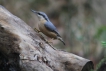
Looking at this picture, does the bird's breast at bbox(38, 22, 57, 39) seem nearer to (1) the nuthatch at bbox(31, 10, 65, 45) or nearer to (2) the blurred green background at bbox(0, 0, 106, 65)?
(1) the nuthatch at bbox(31, 10, 65, 45)

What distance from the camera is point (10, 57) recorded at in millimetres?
3959

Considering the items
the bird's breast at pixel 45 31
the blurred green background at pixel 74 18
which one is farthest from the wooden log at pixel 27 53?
the blurred green background at pixel 74 18

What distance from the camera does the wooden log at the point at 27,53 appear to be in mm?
3854

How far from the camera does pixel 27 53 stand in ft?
12.6

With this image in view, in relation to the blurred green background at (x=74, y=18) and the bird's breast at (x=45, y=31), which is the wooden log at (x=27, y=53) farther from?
the blurred green background at (x=74, y=18)

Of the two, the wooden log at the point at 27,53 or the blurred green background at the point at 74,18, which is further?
the blurred green background at the point at 74,18

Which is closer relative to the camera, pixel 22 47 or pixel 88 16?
pixel 22 47

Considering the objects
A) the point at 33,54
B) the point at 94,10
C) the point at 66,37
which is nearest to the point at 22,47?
the point at 33,54

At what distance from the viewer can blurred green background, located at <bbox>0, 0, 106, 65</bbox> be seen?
336 inches

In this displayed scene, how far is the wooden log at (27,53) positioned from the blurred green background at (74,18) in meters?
3.66

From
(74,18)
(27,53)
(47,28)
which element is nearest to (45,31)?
(47,28)

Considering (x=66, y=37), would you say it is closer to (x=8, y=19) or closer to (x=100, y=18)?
(x=100, y=18)

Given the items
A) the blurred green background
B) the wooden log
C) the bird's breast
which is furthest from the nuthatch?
the blurred green background

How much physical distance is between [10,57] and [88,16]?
559 centimetres
